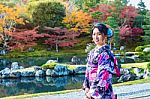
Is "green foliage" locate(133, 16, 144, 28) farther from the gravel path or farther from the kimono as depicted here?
the kimono

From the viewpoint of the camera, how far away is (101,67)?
10.9 ft

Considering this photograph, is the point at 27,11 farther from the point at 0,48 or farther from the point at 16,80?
the point at 16,80

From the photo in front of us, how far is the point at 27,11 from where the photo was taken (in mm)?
30375

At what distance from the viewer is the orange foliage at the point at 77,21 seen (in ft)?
99.1

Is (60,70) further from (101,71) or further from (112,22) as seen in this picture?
(112,22)

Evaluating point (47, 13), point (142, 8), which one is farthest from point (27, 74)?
point (142, 8)

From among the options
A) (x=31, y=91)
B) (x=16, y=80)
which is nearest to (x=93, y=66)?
(x=31, y=91)

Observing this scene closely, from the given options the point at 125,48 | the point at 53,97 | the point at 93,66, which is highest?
the point at 93,66

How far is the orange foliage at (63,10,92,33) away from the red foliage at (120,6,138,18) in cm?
320

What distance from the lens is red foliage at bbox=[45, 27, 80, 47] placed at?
94.1 feet

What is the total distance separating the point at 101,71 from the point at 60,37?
2558 cm

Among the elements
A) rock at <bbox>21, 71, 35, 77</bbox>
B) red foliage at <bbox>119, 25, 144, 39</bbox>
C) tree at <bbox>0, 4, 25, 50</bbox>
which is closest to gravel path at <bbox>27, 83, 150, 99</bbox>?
rock at <bbox>21, 71, 35, 77</bbox>

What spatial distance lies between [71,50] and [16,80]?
1402 cm

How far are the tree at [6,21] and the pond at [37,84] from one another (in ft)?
37.3
